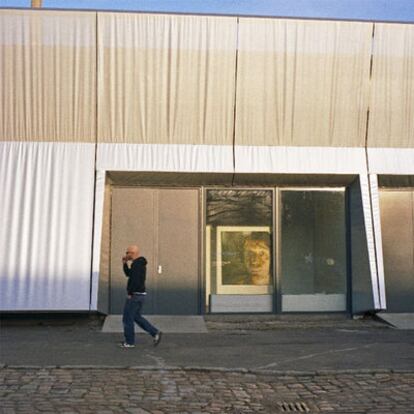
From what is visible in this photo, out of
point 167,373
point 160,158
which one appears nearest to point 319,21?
point 160,158

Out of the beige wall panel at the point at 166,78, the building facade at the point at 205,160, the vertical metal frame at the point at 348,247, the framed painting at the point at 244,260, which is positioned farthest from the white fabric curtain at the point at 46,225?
the vertical metal frame at the point at 348,247

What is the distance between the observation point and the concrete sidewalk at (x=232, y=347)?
31.1 feet

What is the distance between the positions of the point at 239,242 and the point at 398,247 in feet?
12.5

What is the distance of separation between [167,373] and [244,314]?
6.06 meters

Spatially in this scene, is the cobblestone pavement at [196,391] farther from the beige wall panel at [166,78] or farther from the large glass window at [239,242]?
the beige wall panel at [166,78]

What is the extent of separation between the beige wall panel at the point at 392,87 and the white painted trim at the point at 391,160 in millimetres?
166

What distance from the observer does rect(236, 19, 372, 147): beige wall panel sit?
14.5 metres

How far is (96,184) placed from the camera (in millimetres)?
14016

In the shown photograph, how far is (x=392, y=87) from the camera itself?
1477 centimetres

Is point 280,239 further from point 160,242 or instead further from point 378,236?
point 160,242

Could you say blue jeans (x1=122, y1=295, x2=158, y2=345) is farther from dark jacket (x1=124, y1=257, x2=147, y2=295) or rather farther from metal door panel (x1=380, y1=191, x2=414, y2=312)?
metal door panel (x1=380, y1=191, x2=414, y2=312)

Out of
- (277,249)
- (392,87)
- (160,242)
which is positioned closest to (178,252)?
(160,242)

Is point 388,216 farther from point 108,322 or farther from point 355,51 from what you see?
point 108,322

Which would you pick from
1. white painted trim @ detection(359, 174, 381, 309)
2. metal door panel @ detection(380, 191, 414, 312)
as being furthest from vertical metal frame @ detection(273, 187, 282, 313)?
metal door panel @ detection(380, 191, 414, 312)
